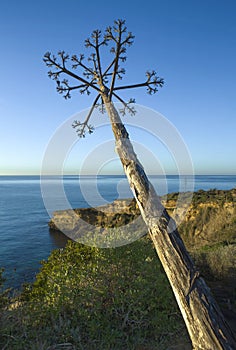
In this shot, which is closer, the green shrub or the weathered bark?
the weathered bark

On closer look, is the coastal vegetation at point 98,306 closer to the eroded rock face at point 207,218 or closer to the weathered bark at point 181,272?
the weathered bark at point 181,272

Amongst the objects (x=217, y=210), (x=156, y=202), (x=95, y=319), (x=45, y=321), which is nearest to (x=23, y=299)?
(x=45, y=321)

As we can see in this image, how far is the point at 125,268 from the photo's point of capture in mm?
5520

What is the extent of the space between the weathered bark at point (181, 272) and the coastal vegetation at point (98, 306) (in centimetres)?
141

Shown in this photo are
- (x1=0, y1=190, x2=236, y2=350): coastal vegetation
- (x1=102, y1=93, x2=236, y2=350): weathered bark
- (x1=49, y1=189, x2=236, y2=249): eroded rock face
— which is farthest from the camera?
(x1=49, y1=189, x2=236, y2=249): eroded rock face

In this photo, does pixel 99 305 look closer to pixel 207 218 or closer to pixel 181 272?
pixel 181 272

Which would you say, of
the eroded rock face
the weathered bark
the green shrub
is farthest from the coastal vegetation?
the eroded rock face

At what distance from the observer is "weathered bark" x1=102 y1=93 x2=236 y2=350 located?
323cm

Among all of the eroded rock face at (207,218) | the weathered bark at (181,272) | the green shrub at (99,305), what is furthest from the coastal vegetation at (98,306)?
the eroded rock face at (207,218)

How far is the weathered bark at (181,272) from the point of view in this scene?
323 cm

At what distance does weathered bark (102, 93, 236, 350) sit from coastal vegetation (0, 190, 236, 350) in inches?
55.4

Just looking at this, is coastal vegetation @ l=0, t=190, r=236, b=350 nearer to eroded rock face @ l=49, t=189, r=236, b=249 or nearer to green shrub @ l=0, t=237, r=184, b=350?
green shrub @ l=0, t=237, r=184, b=350

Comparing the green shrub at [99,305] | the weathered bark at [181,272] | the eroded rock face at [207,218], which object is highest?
the weathered bark at [181,272]

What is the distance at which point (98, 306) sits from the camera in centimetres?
475
